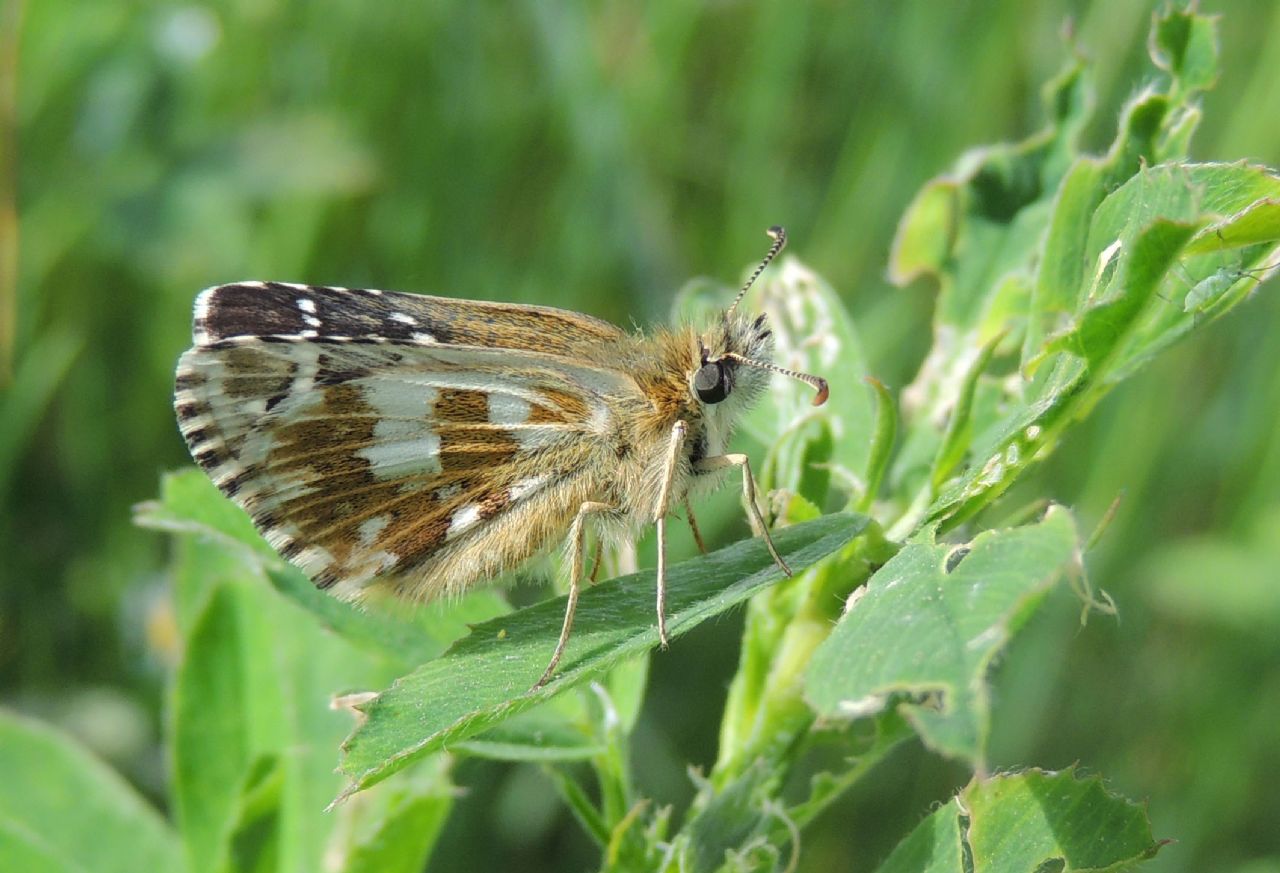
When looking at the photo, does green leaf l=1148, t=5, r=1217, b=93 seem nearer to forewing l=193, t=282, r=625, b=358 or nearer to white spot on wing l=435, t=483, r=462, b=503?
forewing l=193, t=282, r=625, b=358

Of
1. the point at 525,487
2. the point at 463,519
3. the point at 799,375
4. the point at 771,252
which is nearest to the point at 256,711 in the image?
the point at 463,519

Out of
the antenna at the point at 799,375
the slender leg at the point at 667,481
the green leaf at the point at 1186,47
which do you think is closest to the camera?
the green leaf at the point at 1186,47

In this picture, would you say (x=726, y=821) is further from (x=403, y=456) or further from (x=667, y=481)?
(x=403, y=456)

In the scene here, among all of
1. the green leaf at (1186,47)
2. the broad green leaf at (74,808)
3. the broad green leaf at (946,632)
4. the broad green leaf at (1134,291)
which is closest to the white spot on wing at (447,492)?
the broad green leaf at (74,808)

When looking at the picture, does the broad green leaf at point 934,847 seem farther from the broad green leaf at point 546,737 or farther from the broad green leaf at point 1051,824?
the broad green leaf at point 546,737

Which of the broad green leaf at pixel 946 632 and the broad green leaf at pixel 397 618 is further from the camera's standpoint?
the broad green leaf at pixel 397 618

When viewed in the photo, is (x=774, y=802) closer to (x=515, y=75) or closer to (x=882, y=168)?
(x=882, y=168)
